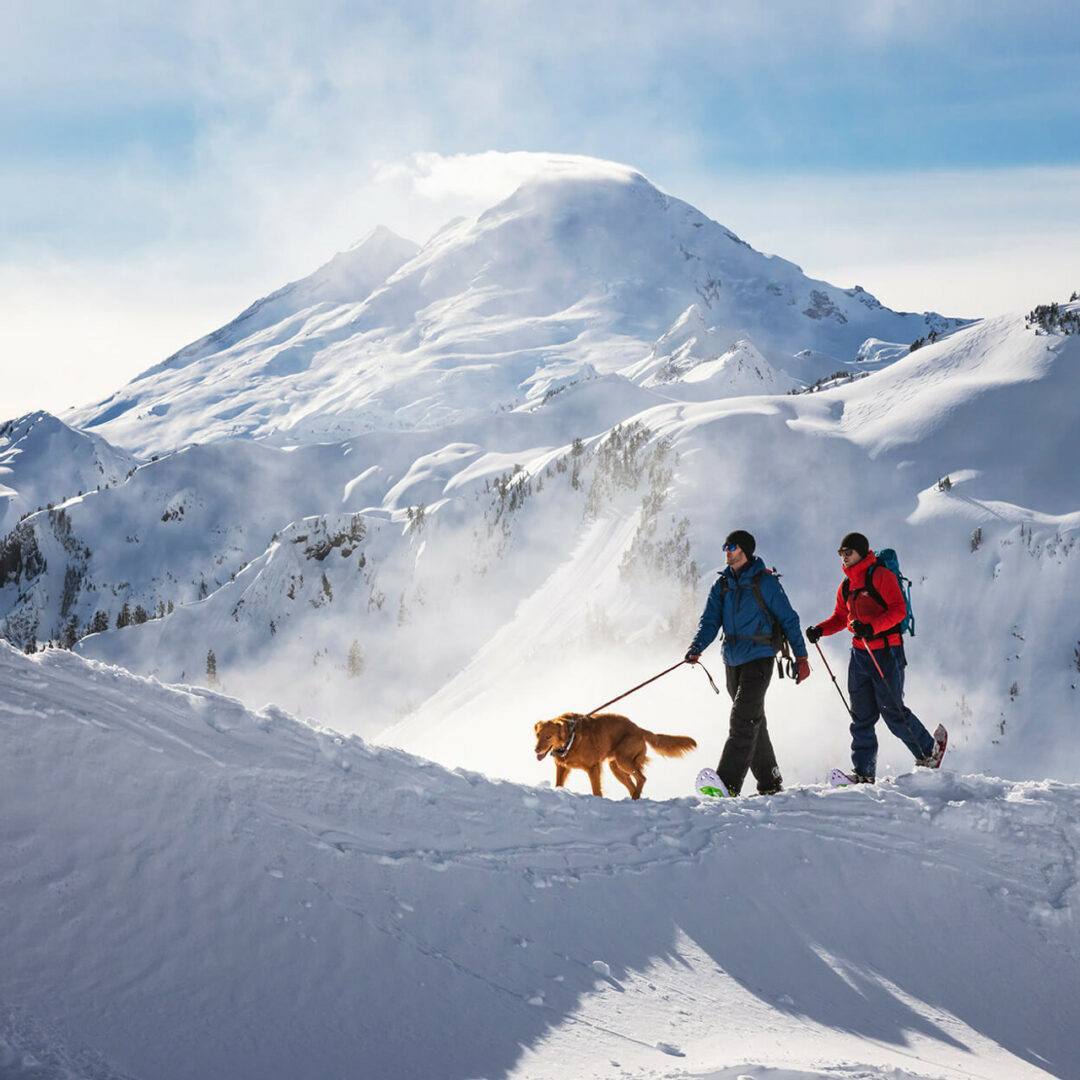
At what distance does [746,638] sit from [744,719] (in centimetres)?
68

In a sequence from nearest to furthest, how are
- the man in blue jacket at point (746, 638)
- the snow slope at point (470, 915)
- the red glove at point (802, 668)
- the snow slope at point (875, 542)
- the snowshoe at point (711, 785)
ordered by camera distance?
1. the snow slope at point (470, 915)
2. the red glove at point (802, 668)
3. the man in blue jacket at point (746, 638)
4. the snowshoe at point (711, 785)
5. the snow slope at point (875, 542)

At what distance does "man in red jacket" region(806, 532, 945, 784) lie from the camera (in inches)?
279

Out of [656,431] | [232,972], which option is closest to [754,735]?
[232,972]

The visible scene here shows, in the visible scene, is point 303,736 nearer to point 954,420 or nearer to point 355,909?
point 355,909

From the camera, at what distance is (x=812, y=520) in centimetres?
2106

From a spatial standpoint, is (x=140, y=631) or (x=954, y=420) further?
(x=140, y=631)

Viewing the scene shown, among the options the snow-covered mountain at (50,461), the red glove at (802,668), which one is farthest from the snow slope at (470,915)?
the snow-covered mountain at (50,461)

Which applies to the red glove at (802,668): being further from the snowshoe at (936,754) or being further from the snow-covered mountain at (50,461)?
the snow-covered mountain at (50,461)

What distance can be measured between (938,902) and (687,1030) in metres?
2.50

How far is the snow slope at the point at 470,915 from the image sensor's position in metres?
3.41

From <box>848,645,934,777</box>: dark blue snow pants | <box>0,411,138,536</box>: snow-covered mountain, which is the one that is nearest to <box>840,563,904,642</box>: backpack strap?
<box>848,645,934,777</box>: dark blue snow pants

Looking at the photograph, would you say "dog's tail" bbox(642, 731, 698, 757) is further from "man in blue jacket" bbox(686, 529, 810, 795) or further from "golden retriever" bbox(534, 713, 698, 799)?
"man in blue jacket" bbox(686, 529, 810, 795)

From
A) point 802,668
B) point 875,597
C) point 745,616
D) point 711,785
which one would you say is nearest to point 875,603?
point 875,597

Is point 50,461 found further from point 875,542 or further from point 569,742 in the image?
point 569,742
